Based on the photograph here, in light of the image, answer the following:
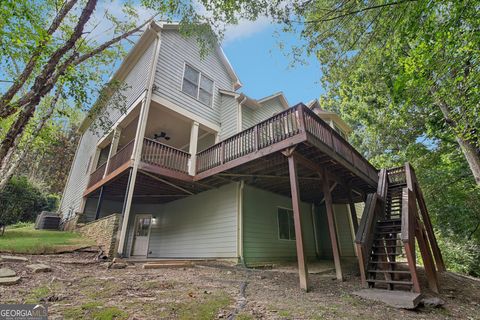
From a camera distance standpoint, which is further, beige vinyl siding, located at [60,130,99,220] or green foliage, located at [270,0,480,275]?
beige vinyl siding, located at [60,130,99,220]

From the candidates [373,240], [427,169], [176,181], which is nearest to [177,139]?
[176,181]

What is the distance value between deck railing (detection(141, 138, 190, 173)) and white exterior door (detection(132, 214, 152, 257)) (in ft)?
16.3

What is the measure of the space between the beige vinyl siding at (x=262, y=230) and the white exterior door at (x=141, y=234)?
6.04m

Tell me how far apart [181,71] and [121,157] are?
15.5 ft

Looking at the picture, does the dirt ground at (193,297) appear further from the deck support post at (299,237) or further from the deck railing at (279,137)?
the deck railing at (279,137)

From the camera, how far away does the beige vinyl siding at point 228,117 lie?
36.2ft

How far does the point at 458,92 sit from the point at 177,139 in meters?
11.1

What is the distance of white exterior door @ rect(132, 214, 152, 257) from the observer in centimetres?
1166

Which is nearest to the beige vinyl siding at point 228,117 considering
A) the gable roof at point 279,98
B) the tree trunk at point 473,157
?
the gable roof at point 279,98

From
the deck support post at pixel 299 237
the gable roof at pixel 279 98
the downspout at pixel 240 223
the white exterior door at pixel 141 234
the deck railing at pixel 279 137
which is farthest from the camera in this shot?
the gable roof at pixel 279 98

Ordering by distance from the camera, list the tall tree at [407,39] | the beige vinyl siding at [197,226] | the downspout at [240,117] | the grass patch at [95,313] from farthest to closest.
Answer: the downspout at [240,117]
the beige vinyl siding at [197,226]
the tall tree at [407,39]
the grass patch at [95,313]

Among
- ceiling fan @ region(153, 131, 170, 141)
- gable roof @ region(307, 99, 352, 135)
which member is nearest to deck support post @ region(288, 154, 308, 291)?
ceiling fan @ region(153, 131, 170, 141)

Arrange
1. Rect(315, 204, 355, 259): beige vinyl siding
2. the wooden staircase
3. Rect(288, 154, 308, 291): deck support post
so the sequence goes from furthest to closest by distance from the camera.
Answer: Rect(315, 204, 355, 259): beige vinyl siding → Rect(288, 154, 308, 291): deck support post → the wooden staircase

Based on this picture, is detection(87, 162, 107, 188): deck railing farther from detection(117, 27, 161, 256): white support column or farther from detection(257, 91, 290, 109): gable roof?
detection(257, 91, 290, 109): gable roof
